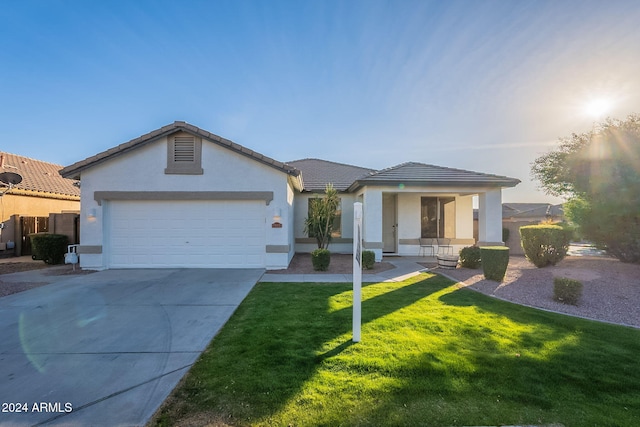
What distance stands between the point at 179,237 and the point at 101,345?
6.52m

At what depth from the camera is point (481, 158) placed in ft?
50.8

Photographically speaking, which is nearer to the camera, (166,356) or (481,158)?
(166,356)

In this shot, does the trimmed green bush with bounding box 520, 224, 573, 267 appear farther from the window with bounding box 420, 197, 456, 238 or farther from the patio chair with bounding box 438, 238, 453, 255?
the window with bounding box 420, 197, 456, 238

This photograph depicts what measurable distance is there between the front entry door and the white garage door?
6.81 metres

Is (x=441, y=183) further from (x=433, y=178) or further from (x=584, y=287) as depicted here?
(x=584, y=287)

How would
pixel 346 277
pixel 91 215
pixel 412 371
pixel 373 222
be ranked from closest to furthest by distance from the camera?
pixel 412 371, pixel 346 277, pixel 91 215, pixel 373 222

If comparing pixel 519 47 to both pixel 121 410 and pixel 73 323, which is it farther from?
pixel 73 323

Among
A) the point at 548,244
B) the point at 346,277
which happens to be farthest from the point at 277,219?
the point at 548,244

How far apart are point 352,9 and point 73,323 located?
1053 centimetres

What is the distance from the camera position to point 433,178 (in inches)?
456

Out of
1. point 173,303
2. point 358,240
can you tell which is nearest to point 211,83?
point 173,303

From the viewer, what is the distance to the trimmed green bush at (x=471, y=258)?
9.84 m

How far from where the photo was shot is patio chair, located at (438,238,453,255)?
13.6 meters

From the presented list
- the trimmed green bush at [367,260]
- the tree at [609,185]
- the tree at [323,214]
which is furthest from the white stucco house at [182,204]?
the tree at [609,185]
